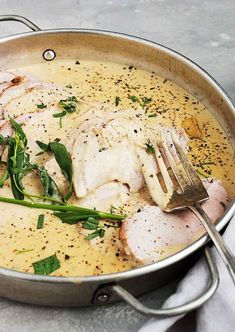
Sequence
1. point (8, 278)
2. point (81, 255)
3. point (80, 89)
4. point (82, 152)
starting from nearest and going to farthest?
point (8, 278), point (81, 255), point (82, 152), point (80, 89)

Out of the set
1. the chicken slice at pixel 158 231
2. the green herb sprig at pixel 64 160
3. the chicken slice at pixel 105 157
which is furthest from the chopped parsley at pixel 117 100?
the chicken slice at pixel 158 231

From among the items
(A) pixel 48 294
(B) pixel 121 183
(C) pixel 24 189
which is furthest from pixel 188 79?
(A) pixel 48 294

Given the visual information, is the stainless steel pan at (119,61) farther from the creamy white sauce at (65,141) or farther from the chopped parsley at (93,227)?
the chopped parsley at (93,227)

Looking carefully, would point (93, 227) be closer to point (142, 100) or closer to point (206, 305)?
point (206, 305)

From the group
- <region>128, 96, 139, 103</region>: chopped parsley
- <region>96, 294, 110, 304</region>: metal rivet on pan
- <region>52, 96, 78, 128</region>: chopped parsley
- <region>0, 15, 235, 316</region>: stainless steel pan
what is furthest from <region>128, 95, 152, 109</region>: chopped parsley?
<region>96, 294, 110, 304</region>: metal rivet on pan

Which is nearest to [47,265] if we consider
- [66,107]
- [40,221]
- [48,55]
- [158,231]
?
[40,221]

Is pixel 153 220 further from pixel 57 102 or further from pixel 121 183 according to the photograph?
pixel 57 102
